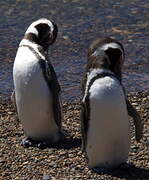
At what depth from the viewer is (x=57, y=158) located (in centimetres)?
600

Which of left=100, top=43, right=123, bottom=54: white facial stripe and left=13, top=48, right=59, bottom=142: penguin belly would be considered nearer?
left=100, top=43, right=123, bottom=54: white facial stripe

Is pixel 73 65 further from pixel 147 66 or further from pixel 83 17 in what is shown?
pixel 83 17

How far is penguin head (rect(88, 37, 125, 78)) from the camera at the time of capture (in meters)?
5.48

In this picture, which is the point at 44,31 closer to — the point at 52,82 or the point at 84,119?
the point at 52,82

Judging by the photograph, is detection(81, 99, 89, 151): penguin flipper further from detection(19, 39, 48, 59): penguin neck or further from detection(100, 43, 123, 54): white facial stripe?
detection(19, 39, 48, 59): penguin neck

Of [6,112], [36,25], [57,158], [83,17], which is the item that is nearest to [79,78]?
[6,112]

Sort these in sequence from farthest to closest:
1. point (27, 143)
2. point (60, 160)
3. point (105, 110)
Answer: point (27, 143), point (60, 160), point (105, 110)

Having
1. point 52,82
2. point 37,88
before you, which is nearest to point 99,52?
point 52,82

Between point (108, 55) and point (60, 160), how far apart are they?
1207 millimetres

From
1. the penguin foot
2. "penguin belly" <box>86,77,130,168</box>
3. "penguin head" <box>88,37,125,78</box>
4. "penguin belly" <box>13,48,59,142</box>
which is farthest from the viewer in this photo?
the penguin foot

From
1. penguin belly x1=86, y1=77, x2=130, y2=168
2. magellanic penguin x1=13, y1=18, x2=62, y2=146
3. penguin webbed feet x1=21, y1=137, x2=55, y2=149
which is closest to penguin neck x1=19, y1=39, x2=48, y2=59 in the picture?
magellanic penguin x1=13, y1=18, x2=62, y2=146

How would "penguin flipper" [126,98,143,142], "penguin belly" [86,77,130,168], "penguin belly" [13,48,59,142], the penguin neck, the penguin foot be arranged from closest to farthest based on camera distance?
1. "penguin belly" [86,77,130,168]
2. "penguin flipper" [126,98,143,142]
3. "penguin belly" [13,48,59,142]
4. the penguin neck
5. the penguin foot

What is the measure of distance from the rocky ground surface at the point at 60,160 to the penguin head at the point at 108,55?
36.3 inches

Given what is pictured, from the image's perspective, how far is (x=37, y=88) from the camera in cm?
617
